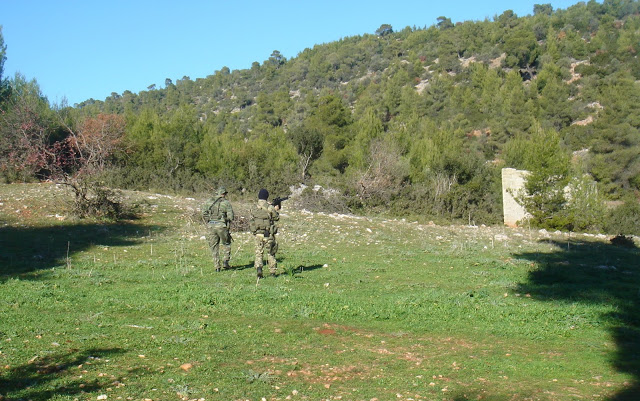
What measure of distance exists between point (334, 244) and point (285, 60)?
358 ft

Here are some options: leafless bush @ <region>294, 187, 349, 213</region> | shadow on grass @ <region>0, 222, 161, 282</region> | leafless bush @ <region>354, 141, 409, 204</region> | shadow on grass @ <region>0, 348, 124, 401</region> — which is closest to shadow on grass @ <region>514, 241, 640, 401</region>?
shadow on grass @ <region>0, 348, 124, 401</region>

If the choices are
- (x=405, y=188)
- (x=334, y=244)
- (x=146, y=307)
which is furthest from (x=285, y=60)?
(x=146, y=307)

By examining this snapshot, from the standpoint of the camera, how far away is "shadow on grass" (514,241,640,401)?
7.57 m

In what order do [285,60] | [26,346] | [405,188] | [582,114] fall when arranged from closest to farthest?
[26,346] < [405,188] < [582,114] < [285,60]

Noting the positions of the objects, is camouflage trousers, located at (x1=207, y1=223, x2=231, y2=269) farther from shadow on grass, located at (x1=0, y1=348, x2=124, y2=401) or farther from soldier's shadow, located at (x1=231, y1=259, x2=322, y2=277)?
shadow on grass, located at (x1=0, y1=348, x2=124, y2=401)

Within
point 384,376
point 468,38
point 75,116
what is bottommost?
point 384,376

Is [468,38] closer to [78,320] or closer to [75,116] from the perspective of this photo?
[75,116]

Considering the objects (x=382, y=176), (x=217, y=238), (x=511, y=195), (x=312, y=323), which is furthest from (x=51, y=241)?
(x=511, y=195)

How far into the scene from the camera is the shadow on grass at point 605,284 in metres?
7.57

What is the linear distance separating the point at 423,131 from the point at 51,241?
40862 mm

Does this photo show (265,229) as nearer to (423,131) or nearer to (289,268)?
(289,268)

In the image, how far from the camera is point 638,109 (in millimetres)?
52875

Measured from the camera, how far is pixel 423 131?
5319 cm

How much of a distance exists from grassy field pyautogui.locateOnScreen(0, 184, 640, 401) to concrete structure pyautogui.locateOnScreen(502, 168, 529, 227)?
18078mm
